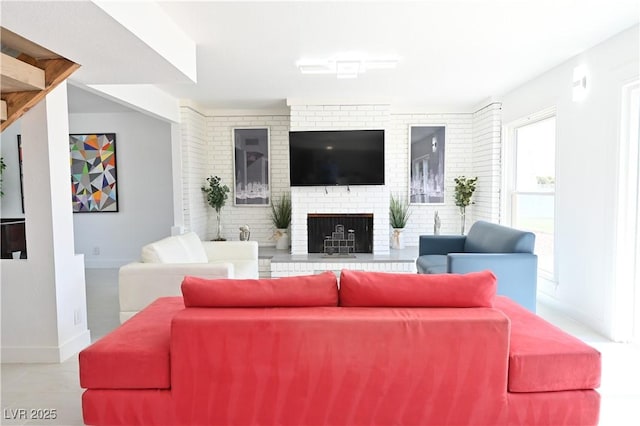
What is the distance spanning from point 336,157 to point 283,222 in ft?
4.55

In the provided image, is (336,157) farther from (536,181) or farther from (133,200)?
(133,200)

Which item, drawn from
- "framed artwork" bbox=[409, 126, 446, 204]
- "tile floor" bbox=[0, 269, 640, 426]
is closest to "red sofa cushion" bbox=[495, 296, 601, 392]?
"tile floor" bbox=[0, 269, 640, 426]

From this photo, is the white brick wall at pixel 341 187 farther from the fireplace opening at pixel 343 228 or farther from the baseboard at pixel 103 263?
the baseboard at pixel 103 263

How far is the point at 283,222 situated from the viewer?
21.8 feet

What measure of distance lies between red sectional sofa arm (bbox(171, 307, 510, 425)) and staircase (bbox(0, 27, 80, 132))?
5.16ft

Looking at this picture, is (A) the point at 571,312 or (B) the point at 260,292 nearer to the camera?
(B) the point at 260,292

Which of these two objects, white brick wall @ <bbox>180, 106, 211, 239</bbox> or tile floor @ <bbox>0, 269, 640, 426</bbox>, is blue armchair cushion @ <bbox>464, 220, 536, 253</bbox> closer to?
tile floor @ <bbox>0, 269, 640, 426</bbox>

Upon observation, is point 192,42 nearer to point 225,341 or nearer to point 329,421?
point 225,341

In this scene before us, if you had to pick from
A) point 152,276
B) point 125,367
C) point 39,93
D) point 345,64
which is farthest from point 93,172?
point 125,367

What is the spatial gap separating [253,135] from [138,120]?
182cm

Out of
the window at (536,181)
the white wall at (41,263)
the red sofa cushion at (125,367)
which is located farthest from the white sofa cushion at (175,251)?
the window at (536,181)

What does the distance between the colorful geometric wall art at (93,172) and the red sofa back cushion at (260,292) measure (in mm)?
5428

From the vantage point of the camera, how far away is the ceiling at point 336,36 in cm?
235

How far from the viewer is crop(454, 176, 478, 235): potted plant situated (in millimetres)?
6434
